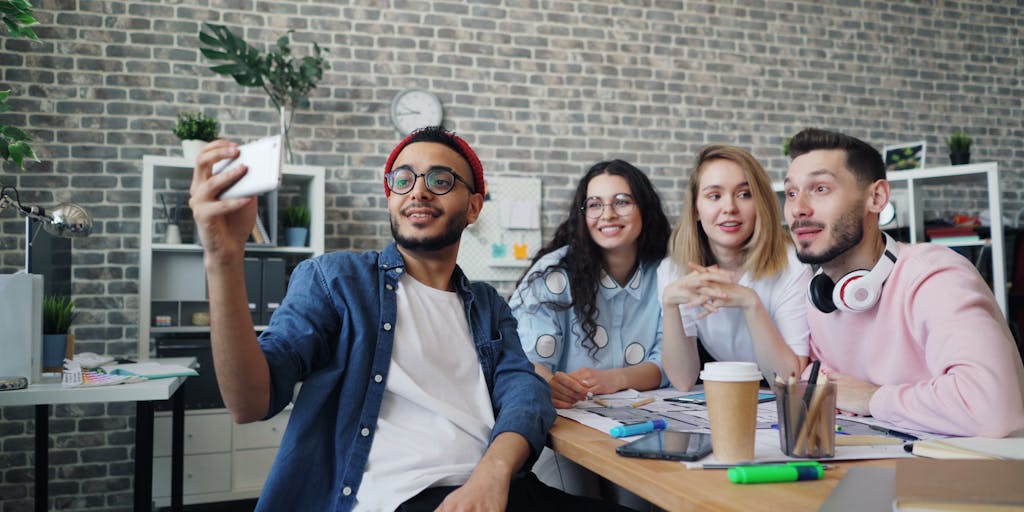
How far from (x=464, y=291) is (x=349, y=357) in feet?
1.05

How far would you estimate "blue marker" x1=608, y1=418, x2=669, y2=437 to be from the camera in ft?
4.36

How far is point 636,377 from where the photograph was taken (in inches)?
79.5

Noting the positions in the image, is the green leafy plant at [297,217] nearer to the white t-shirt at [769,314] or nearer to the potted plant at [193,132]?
the potted plant at [193,132]

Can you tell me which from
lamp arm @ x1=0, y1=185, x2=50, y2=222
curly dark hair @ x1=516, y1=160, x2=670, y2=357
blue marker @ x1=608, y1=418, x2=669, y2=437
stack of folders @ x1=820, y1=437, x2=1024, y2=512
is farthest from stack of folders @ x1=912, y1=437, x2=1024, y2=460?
lamp arm @ x1=0, y1=185, x2=50, y2=222

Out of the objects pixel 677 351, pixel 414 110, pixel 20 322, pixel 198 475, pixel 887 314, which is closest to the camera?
pixel 887 314

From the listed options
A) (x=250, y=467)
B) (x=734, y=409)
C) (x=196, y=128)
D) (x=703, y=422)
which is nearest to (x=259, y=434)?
(x=250, y=467)

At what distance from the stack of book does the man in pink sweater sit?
3.16m

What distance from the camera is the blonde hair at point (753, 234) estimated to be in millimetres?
2148

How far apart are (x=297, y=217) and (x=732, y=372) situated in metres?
3.30

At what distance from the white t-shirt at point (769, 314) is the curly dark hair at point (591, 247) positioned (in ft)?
0.63

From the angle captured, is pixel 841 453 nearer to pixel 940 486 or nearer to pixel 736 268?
pixel 940 486

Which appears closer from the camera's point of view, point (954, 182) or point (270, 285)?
point (270, 285)

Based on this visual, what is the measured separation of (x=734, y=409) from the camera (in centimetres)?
108

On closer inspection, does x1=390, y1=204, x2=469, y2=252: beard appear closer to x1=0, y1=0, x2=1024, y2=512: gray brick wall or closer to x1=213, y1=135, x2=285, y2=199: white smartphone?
x1=213, y1=135, x2=285, y2=199: white smartphone
